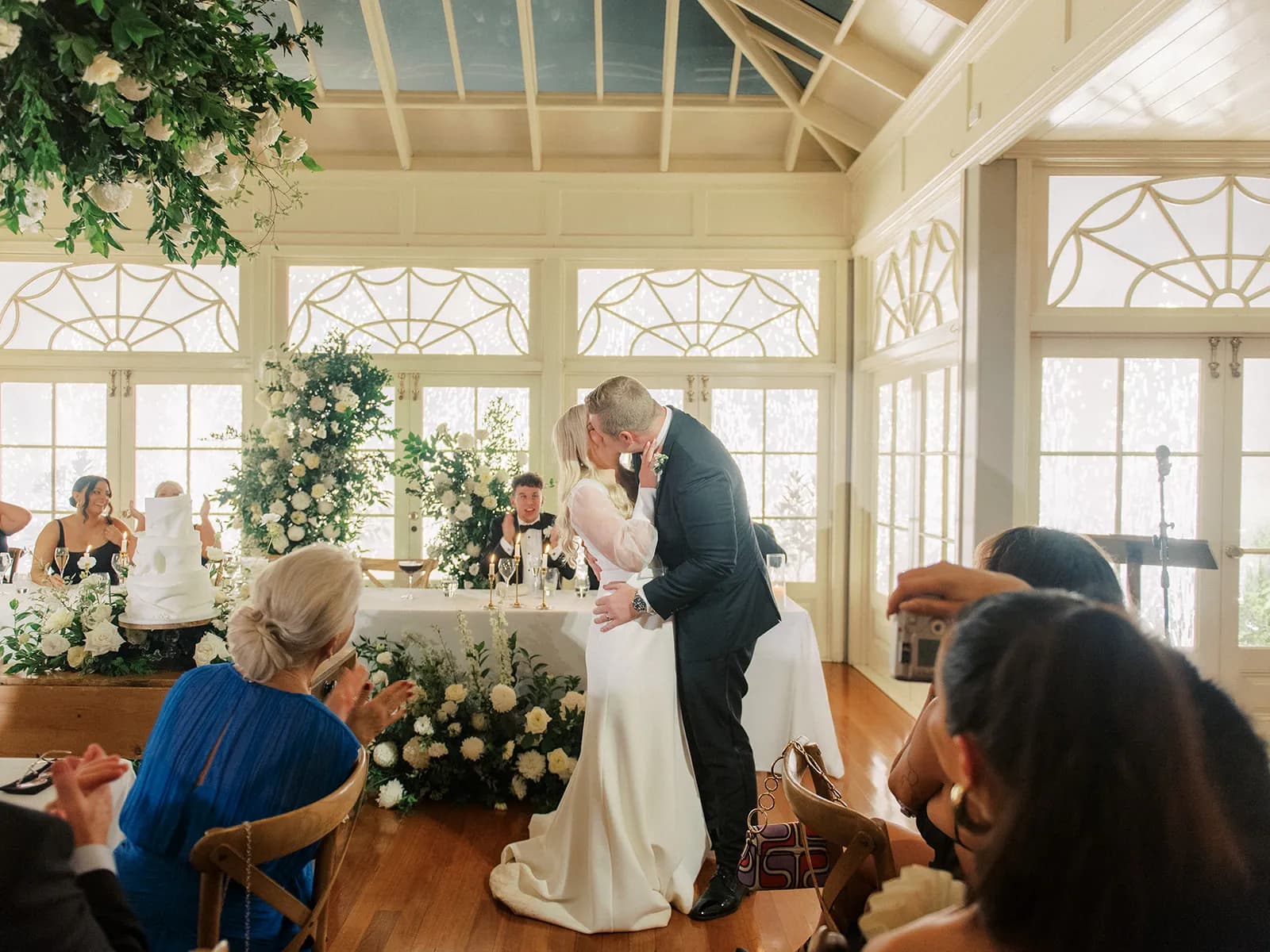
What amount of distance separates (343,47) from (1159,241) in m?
5.24

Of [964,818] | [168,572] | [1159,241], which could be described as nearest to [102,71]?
[964,818]

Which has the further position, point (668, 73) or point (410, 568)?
point (668, 73)

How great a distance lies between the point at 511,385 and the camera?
21.3 feet

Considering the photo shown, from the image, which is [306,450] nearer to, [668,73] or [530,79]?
[530,79]

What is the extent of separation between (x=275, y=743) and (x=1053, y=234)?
4.13 m

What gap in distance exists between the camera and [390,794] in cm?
342

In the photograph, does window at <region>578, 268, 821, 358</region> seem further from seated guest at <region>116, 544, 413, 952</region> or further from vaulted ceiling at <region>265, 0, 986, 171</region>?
seated guest at <region>116, 544, 413, 952</region>

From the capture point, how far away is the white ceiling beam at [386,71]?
5.43 meters

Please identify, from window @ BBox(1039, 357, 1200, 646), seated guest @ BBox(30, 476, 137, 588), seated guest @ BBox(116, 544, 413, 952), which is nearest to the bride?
seated guest @ BBox(116, 544, 413, 952)

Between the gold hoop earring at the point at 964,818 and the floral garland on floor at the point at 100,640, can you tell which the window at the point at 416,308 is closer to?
the floral garland on floor at the point at 100,640

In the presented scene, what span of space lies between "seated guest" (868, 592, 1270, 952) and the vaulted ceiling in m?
4.89

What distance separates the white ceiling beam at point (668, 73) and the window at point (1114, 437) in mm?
3158

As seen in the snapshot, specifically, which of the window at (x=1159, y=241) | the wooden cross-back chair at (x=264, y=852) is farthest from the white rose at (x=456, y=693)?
the window at (x=1159, y=241)

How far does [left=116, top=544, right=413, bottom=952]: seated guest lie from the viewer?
5.22ft
